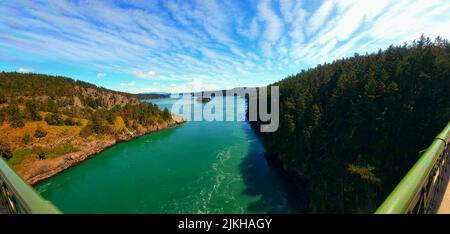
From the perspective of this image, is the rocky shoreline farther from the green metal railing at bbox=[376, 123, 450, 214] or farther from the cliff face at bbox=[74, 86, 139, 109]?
the cliff face at bbox=[74, 86, 139, 109]

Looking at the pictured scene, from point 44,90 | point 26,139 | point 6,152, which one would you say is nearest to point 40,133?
point 26,139

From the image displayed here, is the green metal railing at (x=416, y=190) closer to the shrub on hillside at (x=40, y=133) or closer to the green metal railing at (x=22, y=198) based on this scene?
the green metal railing at (x=22, y=198)

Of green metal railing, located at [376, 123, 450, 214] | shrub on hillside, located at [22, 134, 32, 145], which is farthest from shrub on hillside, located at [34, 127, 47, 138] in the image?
green metal railing, located at [376, 123, 450, 214]

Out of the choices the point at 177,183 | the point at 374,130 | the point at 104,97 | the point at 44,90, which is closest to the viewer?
the point at 374,130

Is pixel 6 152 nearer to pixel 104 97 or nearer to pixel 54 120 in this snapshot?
pixel 54 120

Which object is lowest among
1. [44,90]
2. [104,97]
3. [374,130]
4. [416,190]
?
[374,130]
